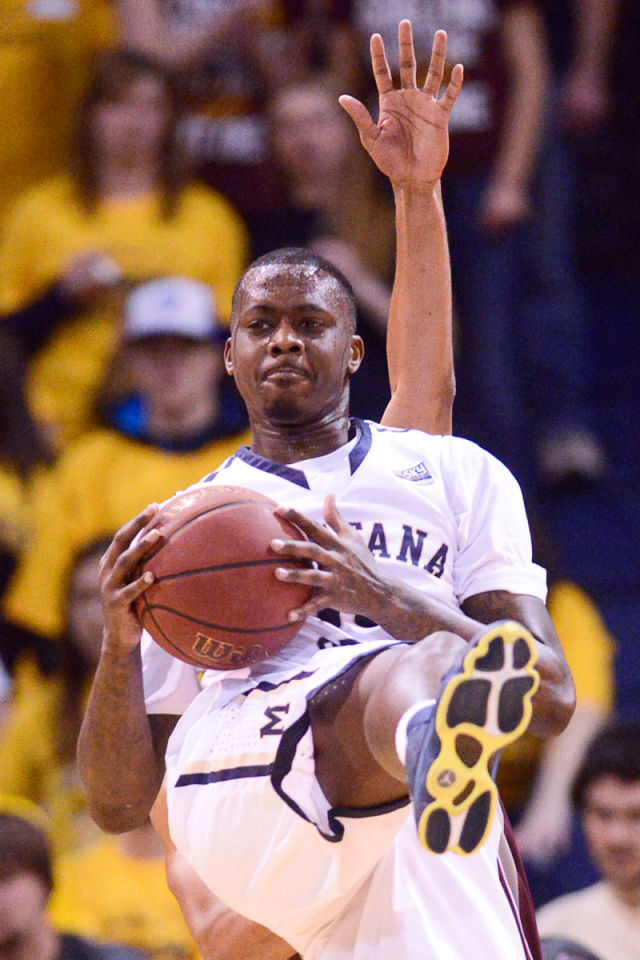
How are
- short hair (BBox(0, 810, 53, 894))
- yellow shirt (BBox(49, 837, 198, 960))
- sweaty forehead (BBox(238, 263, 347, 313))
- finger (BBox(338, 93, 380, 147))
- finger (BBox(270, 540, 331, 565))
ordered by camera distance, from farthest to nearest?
yellow shirt (BBox(49, 837, 198, 960)) < short hair (BBox(0, 810, 53, 894)) < finger (BBox(338, 93, 380, 147)) < sweaty forehead (BBox(238, 263, 347, 313)) < finger (BBox(270, 540, 331, 565))

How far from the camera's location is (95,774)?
360cm

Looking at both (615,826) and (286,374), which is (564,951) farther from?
(286,374)

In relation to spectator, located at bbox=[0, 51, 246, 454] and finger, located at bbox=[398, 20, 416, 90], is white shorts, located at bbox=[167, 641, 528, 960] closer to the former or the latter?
finger, located at bbox=[398, 20, 416, 90]

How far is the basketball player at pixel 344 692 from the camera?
2.87 m

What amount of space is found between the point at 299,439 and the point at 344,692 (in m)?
0.82

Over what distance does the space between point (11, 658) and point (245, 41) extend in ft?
9.86

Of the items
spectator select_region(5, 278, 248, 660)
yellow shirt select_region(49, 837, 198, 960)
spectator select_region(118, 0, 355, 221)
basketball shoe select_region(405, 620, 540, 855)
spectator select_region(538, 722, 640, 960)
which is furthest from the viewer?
spectator select_region(118, 0, 355, 221)

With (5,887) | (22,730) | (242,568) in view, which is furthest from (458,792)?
(22,730)

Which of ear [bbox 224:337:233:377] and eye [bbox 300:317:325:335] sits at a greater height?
eye [bbox 300:317:325:335]

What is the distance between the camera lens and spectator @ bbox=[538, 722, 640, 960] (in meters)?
5.05

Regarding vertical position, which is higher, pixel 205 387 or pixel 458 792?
pixel 458 792

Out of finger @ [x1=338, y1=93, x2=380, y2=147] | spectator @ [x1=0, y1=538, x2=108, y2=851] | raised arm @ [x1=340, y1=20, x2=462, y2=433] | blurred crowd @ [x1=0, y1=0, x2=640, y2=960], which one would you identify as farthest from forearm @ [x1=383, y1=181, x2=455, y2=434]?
spectator @ [x1=0, y1=538, x2=108, y2=851]

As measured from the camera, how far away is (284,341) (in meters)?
3.70

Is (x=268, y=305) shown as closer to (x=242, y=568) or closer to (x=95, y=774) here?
Answer: (x=242, y=568)
